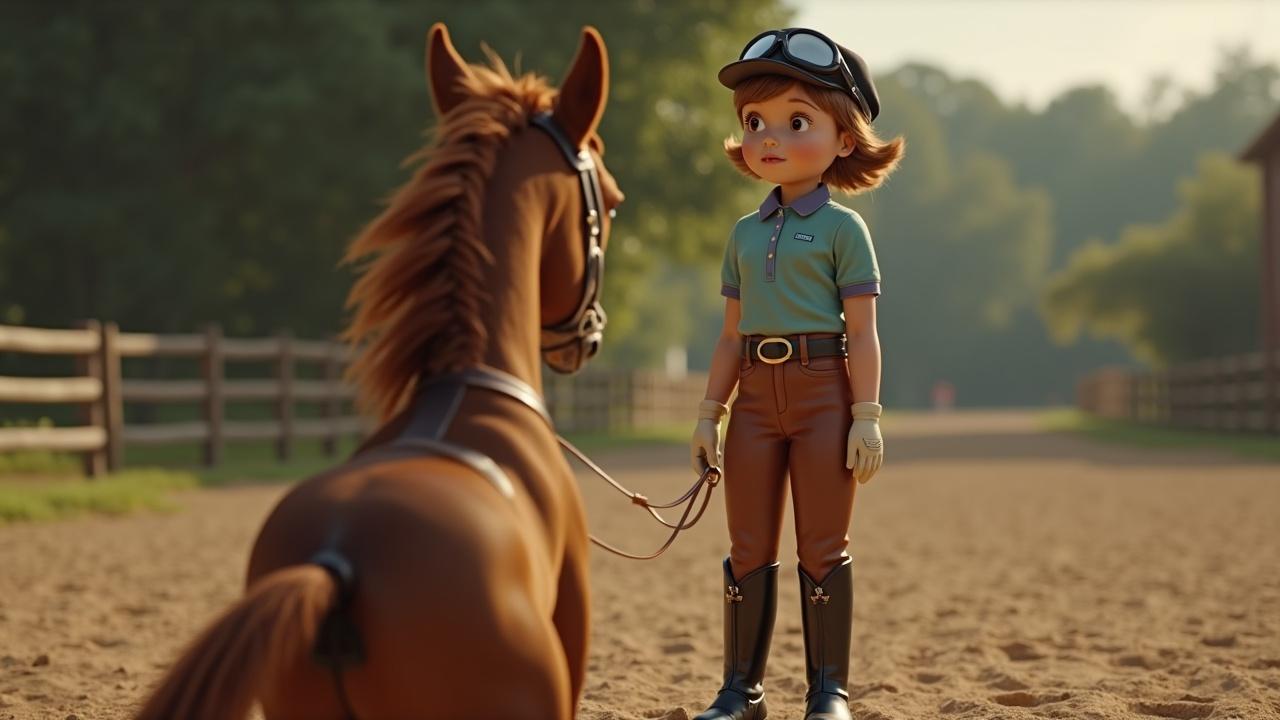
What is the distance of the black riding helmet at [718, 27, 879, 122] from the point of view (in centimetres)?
323

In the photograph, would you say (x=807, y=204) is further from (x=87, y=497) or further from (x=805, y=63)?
(x=87, y=497)

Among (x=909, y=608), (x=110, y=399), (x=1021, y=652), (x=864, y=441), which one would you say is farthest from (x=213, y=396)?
(x=864, y=441)

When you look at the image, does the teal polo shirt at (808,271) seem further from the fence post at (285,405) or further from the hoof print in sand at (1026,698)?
the fence post at (285,405)

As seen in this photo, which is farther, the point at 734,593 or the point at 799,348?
the point at 734,593

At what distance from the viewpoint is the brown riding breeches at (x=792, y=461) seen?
320 cm

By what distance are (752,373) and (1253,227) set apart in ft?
119

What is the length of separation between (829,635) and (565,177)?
1.38 m

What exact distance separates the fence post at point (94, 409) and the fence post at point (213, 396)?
6.46 ft

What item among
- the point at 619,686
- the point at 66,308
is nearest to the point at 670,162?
the point at 66,308

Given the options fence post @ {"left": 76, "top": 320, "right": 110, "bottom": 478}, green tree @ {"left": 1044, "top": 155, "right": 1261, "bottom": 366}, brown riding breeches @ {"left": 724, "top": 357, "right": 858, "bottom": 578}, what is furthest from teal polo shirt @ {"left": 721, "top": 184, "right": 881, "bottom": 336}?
green tree @ {"left": 1044, "top": 155, "right": 1261, "bottom": 366}

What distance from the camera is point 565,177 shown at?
266 cm

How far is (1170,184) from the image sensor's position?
265 ft

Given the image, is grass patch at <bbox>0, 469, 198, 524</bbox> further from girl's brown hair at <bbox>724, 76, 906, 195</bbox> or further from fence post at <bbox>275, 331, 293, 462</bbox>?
girl's brown hair at <bbox>724, 76, 906, 195</bbox>

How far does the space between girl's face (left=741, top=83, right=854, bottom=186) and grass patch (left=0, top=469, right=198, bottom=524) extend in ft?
25.0
